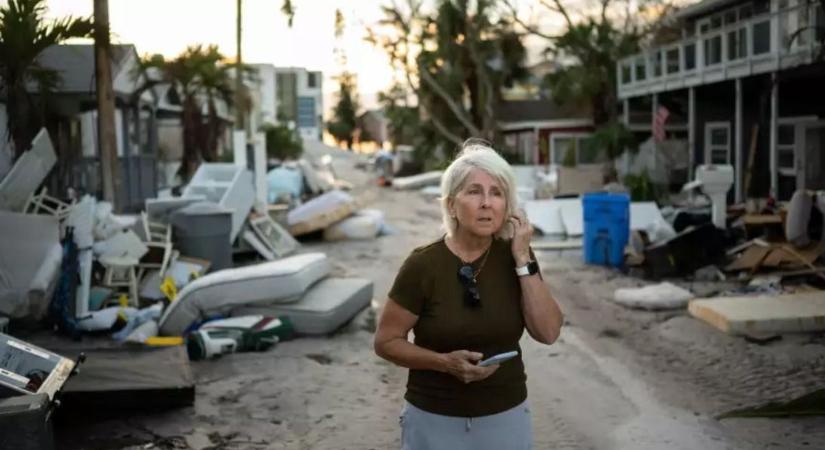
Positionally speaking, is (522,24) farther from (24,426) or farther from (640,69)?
(24,426)

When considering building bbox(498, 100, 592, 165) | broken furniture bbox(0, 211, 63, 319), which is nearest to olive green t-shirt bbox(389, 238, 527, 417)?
broken furniture bbox(0, 211, 63, 319)

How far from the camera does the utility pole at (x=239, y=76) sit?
26.7m

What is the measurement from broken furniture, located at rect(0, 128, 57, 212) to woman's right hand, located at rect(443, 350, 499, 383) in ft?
26.2

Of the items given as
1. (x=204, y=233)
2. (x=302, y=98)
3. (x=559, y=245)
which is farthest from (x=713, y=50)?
(x=302, y=98)

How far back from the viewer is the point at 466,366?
292cm

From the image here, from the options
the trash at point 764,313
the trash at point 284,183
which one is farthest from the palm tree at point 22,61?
the trash at point 284,183

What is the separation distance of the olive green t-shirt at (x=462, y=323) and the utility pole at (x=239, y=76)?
24056 mm

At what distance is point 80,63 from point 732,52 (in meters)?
12.6

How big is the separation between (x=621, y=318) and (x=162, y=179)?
16.4 meters

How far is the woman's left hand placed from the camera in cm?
306

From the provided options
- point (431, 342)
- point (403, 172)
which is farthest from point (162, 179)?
point (403, 172)

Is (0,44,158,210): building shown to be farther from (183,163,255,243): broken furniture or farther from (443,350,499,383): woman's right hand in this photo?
(443,350,499,383): woman's right hand

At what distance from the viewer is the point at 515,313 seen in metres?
3.06

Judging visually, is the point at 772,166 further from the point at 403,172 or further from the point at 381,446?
the point at 403,172
